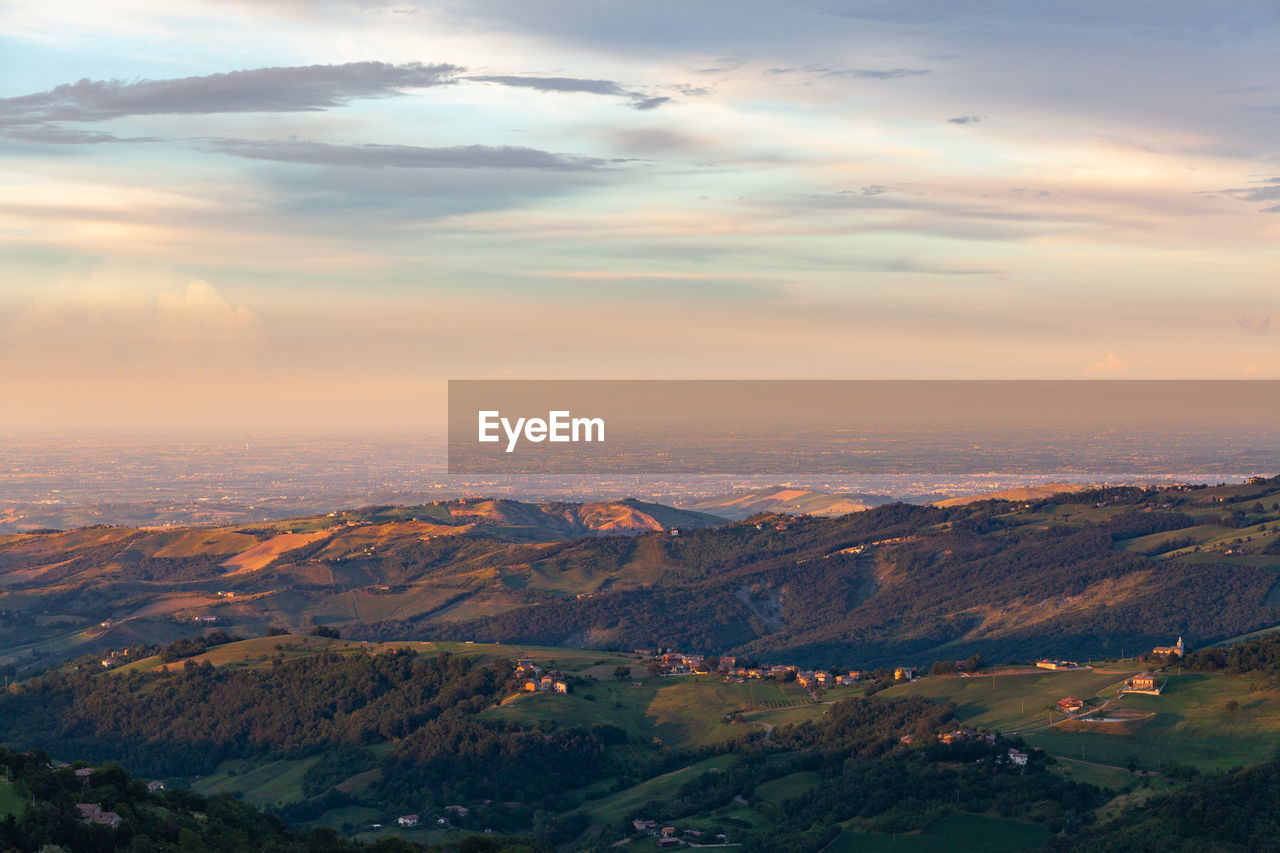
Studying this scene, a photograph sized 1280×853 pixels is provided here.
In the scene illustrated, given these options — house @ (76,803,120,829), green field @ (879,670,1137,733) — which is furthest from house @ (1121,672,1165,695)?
house @ (76,803,120,829)

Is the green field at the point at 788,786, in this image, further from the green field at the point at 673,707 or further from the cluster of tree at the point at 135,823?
the cluster of tree at the point at 135,823

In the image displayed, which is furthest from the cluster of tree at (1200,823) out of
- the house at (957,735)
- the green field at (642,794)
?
the green field at (642,794)

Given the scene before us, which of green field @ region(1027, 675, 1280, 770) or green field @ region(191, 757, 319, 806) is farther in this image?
green field @ region(191, 757, 319, 806)

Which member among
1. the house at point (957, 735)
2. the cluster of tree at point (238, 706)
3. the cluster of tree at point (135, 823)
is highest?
the cluster of tree at point (135, 823)

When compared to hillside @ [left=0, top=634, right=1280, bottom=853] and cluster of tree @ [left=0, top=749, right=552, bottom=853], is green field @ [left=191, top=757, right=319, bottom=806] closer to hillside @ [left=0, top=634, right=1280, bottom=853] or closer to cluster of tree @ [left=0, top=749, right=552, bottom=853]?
hillside @ [left=0, top=634, right=1280, bottom=853]

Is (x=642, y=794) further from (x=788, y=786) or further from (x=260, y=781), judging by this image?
(x=260, y=781)

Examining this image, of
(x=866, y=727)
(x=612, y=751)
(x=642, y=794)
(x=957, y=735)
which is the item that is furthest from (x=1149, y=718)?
(x=612, y=751)
